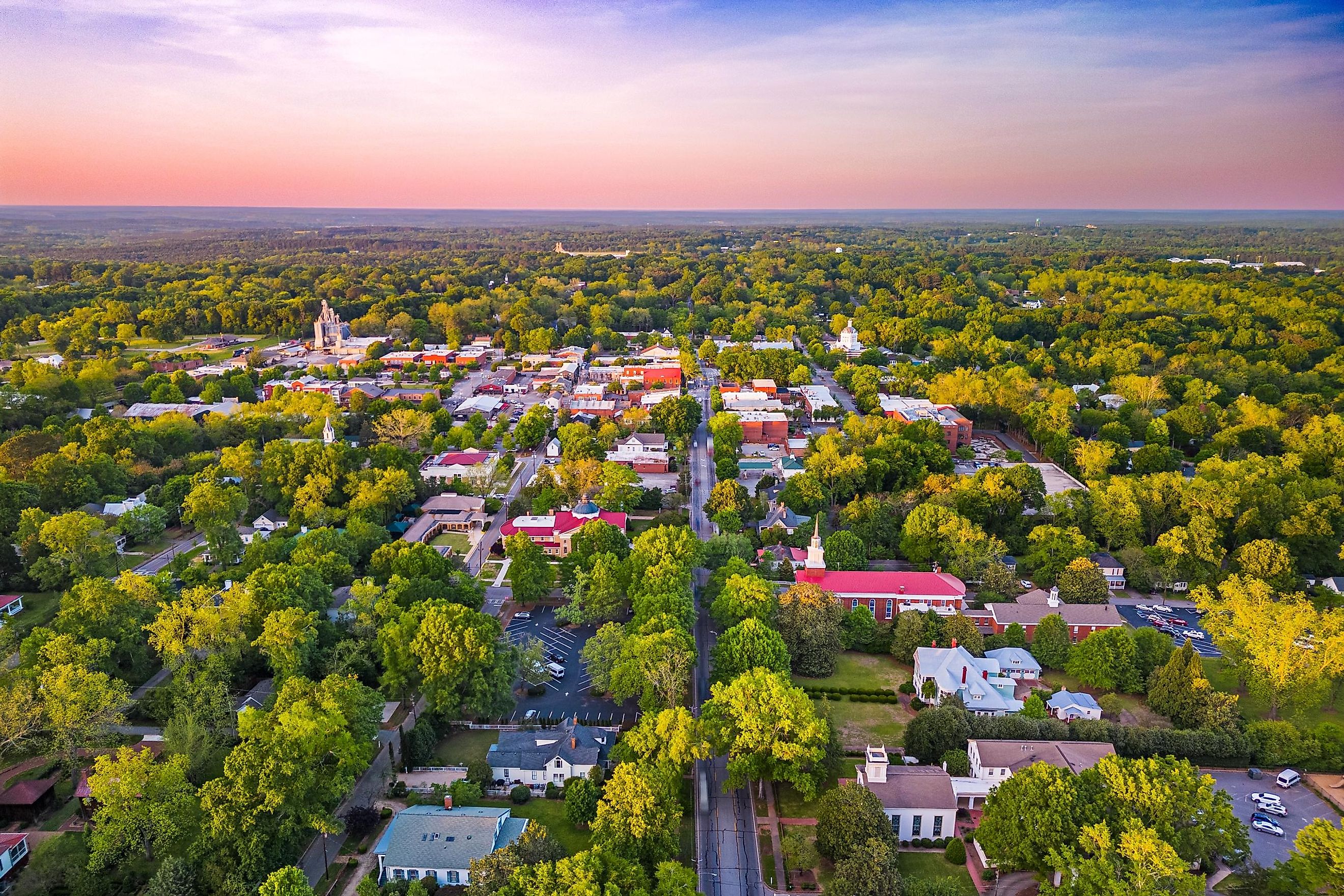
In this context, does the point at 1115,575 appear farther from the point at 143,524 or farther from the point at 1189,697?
the point at 143,524

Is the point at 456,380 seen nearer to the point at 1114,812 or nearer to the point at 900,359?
the point at 900,359

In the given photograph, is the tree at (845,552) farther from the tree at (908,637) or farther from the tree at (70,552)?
the tree at (70,552)

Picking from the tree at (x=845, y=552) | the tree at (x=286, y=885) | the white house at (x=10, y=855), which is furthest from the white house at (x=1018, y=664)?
the white house at (x=10, y=855)

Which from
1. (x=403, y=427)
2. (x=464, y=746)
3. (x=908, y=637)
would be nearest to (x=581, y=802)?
(x=464, y=746)

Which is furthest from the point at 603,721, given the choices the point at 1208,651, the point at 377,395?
the point at 377,395

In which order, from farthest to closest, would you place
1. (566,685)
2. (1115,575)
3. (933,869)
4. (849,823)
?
(1115,575) → (566,685) → (933,869) → (849,823)

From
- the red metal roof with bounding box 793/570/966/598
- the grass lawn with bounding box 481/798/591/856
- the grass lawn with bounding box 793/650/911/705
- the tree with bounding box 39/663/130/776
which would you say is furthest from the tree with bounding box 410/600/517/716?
the red metal roof with bounding box 793/570/966/598
